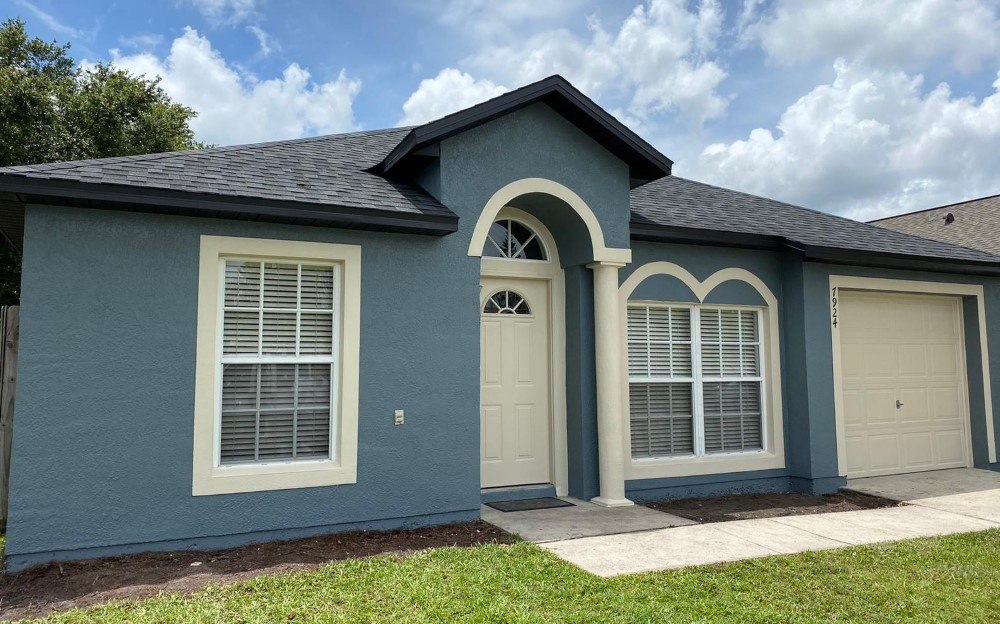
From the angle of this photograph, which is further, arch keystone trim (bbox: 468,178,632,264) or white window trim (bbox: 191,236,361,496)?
arch keystone trim (bbox: 468,178,632,264)

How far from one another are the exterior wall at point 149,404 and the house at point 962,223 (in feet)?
40.4

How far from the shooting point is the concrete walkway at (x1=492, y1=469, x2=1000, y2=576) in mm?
5617

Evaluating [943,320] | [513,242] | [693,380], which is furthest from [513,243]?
[943,320]

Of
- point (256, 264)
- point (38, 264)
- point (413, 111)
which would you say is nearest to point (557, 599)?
point (256, 264)

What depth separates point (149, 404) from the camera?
18.6 ft

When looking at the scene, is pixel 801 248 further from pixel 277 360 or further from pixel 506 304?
pixel 277 360

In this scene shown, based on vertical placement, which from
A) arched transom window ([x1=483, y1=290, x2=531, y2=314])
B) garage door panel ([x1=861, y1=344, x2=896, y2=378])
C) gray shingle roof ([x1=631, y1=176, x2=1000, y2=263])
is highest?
gray shingle roof ([x1=631, y1=176, x2=1000, y2=263])

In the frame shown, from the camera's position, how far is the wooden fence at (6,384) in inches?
262

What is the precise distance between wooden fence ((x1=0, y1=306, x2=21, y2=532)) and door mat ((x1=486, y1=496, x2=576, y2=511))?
15.5 ft

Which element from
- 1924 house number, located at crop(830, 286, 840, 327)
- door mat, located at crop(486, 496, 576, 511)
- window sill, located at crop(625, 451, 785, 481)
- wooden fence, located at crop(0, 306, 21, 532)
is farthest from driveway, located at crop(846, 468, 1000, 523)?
wooden fence, located at crop(0, 306, 21, 532)

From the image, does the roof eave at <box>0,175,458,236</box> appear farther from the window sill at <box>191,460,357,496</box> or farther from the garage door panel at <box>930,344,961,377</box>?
the garage door panel at <box>930,344,961,377</box>

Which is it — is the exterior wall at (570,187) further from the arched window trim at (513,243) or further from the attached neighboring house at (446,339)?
the arched window trim at (513,243)

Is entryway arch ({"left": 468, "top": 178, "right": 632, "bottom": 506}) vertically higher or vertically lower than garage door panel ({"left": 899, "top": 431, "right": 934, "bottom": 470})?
higher

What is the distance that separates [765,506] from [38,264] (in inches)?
295
